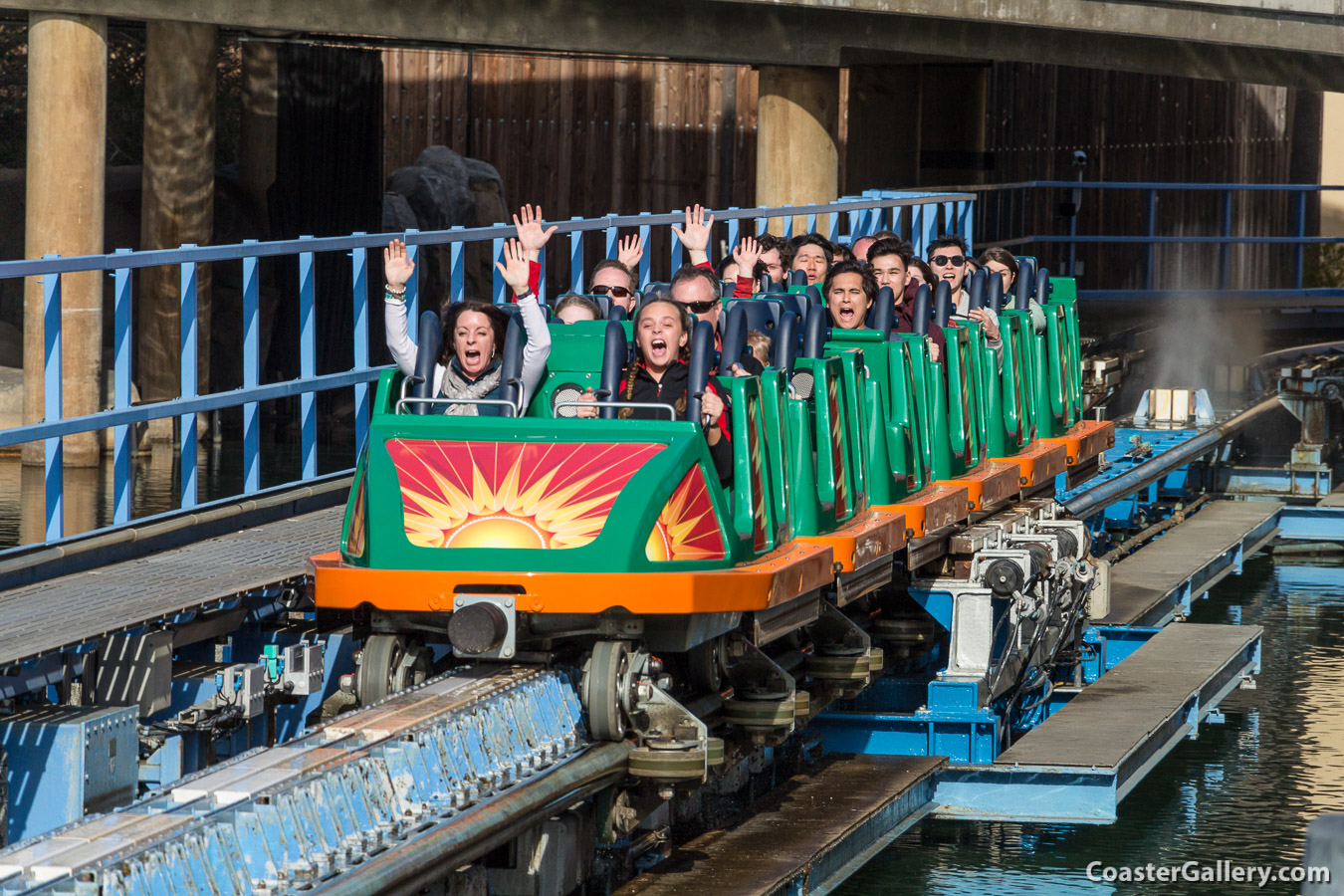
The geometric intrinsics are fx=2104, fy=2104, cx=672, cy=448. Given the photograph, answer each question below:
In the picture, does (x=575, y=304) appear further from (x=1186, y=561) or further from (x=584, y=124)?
(x=584, y=124)

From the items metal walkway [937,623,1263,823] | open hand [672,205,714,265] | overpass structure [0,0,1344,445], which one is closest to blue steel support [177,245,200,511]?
open hand [672,205,714,265]

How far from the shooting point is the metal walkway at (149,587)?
5000 millimetres

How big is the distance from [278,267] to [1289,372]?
289 inches

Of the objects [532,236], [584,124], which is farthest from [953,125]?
[532,236]

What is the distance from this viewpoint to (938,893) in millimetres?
6102

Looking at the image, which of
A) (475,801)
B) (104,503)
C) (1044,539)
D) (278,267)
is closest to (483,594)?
(475,801)

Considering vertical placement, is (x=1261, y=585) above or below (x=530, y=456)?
below

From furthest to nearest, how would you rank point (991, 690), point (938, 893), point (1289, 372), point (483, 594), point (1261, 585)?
point (1289, 372) < point (1261, 585) < point (991, 690) < point (938, 893) < point (483, 594)

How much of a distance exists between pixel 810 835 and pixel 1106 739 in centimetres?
153

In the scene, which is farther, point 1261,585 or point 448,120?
point 448,120

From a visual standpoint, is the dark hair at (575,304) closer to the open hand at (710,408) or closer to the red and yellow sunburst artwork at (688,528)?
the open hand at (710,408)

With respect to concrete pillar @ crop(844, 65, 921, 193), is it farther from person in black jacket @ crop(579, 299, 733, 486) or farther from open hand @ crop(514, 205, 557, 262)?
person in black jacket @ crop(579, 299, 733, 486)

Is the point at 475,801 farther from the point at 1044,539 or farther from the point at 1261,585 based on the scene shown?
the point at 1261,585

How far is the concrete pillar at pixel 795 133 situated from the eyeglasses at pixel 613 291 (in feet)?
20.5
